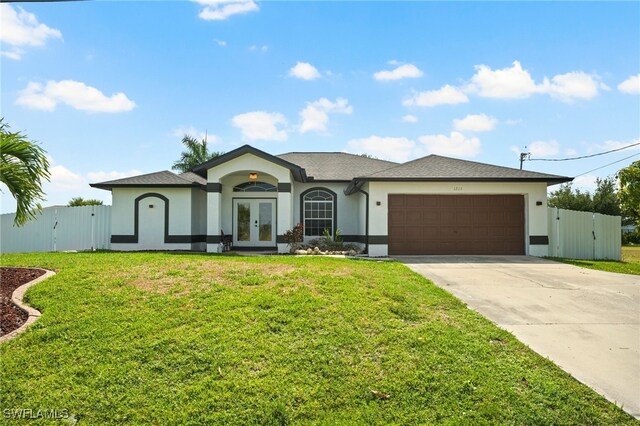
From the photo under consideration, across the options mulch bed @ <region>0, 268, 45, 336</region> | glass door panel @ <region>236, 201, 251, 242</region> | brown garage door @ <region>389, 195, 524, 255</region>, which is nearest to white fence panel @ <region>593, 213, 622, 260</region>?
brown garage door @ <region>389, 195, 524, 255</region>

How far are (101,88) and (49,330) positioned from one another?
409 inches

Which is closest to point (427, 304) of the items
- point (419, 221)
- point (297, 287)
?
point (297, 287)

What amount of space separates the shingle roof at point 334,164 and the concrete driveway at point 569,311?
7646mm

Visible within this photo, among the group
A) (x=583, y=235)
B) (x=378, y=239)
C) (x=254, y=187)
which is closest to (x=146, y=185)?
(x=254, y=187)

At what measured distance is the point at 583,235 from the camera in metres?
15.8

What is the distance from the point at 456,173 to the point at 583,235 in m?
6.43

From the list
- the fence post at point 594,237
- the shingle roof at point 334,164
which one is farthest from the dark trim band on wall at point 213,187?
the fence post at point 594,237

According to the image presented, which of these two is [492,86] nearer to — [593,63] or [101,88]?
[593,63]

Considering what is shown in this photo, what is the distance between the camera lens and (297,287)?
6.63 m

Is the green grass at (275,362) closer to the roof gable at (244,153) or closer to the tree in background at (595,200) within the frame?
the roof gable at (244,153)

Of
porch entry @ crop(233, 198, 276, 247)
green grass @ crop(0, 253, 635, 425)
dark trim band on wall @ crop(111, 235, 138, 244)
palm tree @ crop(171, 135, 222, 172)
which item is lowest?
green grass @ crop(0, 253, 635, 425)
